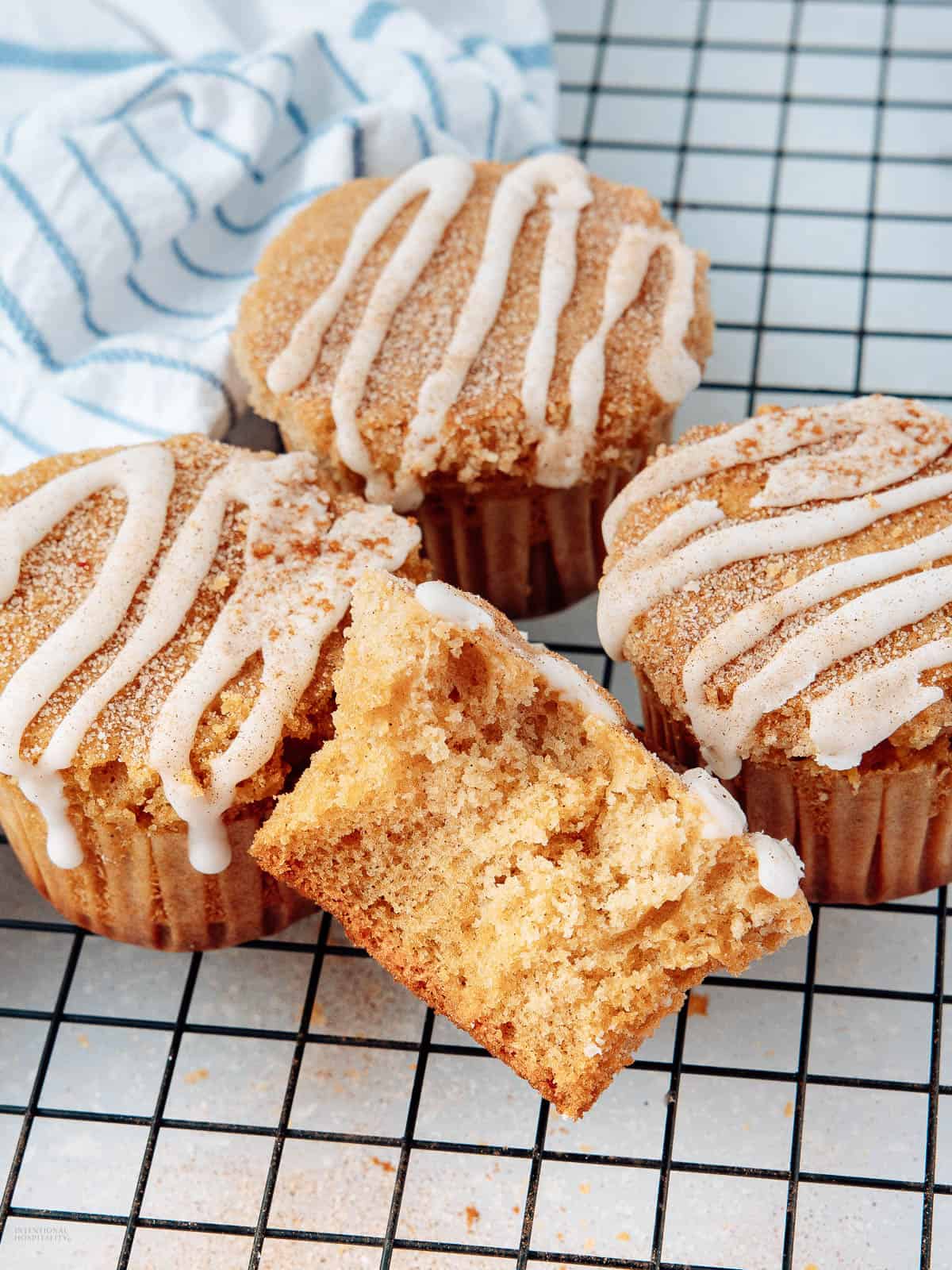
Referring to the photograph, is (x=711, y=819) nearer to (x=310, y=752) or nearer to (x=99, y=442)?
(x=310, y=752)

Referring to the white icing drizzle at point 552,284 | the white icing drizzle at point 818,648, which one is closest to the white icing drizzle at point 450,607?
the white icing drizzle at point 818,648

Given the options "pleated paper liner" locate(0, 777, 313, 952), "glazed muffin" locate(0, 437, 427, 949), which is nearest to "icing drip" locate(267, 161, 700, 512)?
"glazed muffin" locate(0, 437, 427, 949)

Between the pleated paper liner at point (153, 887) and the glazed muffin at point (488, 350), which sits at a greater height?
the glazed muffin at point (488, 350)

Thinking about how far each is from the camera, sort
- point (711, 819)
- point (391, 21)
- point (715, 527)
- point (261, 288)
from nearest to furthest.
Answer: point (711, 819) → point (715, 527) → point (261, 288) → point (391, 21)

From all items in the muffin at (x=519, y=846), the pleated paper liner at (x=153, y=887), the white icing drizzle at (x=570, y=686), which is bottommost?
the pleated paper liner at (x=153, y=887)

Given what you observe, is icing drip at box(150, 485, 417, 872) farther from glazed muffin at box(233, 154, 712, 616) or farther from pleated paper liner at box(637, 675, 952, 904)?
pleated paper liner at box(637, 675, 952, 904)

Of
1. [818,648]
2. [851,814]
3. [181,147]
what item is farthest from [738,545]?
[181,147]

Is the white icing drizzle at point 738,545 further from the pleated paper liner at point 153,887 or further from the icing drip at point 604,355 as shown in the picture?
the pleated paper liner at point 153,887

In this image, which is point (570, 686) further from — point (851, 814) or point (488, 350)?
point (488, 350)

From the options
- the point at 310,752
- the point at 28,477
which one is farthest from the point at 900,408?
the point at 28,477
